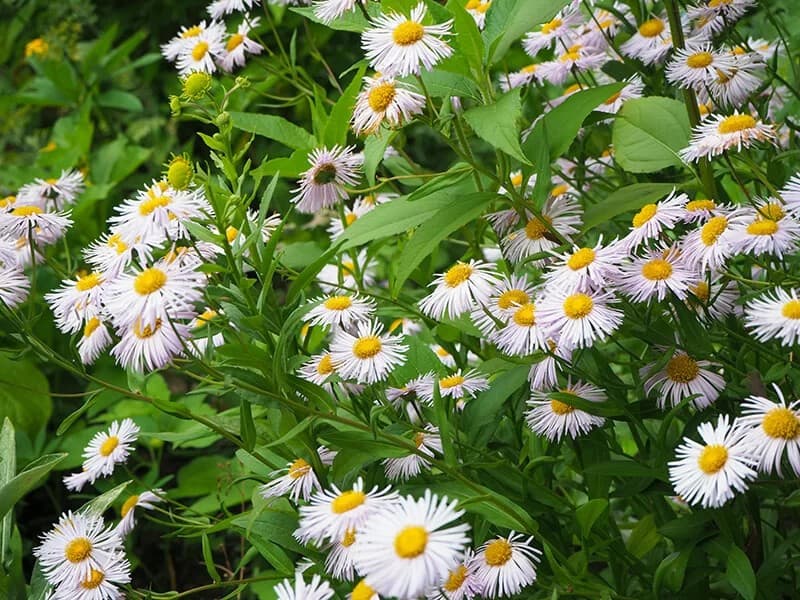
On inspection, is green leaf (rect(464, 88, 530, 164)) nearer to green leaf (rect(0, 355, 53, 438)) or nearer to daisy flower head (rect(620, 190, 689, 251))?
daisy flower head (rect(620, 190, 689, 251))

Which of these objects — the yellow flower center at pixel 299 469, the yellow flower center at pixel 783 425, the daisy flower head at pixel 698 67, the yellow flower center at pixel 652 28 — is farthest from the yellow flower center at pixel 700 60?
the yellow flower center at pixel 299 469

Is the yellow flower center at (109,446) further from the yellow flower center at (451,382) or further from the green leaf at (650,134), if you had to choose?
the green leaf at (650,134)

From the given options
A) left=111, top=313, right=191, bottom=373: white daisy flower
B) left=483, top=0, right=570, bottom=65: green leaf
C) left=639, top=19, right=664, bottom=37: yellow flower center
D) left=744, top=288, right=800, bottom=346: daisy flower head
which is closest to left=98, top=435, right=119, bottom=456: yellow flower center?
left=111, top=313, right=191, bottom=373: white daisy flower

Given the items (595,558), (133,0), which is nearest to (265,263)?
(595,558)

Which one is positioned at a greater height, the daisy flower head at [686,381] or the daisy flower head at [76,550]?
the daisy flower head at [686,381]

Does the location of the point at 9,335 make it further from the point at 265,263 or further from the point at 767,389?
the point at 767,389

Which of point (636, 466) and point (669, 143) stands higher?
point (669, 143)

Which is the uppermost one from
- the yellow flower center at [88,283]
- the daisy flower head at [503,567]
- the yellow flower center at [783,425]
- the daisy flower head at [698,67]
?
the daisy flower head at [698,67]
